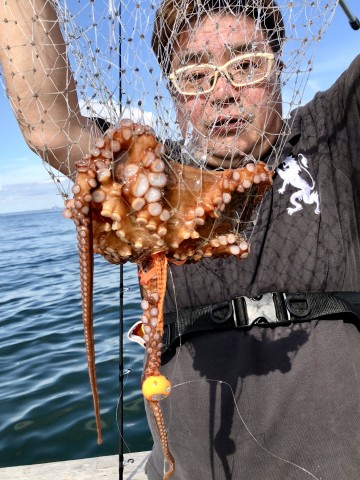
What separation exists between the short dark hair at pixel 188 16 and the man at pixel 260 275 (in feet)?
0.03

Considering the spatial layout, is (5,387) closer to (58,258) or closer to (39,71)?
(39,71)

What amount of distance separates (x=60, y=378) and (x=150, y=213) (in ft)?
18.8

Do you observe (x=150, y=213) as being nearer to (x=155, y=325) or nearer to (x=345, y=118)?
(x=155, y=325)

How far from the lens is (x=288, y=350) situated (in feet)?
7.80

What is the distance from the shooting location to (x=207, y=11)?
83.8 inches

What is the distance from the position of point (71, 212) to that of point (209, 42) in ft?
3.29

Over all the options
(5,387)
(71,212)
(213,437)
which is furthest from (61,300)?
(71,212)

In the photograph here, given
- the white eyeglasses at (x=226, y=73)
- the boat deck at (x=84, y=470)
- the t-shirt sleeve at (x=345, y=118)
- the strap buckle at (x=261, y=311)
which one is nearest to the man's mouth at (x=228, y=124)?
the white eyeglasses at (x=226, y=73)

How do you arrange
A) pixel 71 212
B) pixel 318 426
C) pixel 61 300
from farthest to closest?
1. pixel 61 300
2. pixel 318 426
3. pixel 71 212

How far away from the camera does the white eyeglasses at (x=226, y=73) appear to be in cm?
208

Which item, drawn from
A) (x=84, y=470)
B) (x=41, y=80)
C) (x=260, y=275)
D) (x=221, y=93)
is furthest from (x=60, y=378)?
(x=221, y=93)

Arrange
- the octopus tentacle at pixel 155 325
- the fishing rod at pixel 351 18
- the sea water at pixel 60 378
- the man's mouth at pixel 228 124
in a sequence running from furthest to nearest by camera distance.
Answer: the sea water at pixel 60 378 → the fishing rod at pixel 351 18 → the man's mouth at pixel 228 124 → the octopus tentacle at pixel 155 325

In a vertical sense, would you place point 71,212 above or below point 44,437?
above

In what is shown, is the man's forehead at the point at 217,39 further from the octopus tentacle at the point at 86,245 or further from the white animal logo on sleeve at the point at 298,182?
the octopus tentacle at the point at 86,245
